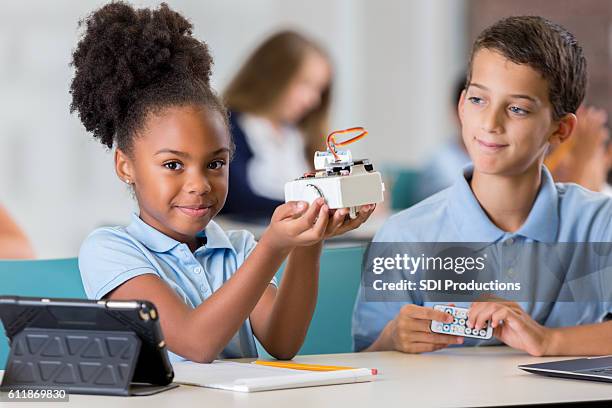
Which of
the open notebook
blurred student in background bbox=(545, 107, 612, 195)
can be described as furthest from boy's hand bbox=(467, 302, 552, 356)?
blurred student in background bbox=(545, 107, 612, 195)

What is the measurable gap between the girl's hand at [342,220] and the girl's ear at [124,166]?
13.9 inches

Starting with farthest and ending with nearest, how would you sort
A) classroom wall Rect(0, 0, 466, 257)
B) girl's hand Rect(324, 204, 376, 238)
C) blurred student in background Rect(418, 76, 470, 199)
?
classroom wall Rect(0, 0, 466, 257) → blurred student in background Rect(418, 76, 470, 199) → girl's hand Rect(324, 204, 376, 238)

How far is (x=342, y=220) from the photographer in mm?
992

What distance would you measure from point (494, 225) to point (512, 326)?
0.71ft

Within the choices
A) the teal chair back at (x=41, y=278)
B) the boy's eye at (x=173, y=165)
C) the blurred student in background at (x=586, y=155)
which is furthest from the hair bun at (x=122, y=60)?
the blurred student in background at (x=586, y=155)

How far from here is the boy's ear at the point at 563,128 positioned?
4.61ft

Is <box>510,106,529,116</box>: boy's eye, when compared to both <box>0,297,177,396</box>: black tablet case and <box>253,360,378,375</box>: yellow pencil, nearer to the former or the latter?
<box>253,360,378,375</box>: yellow pencil

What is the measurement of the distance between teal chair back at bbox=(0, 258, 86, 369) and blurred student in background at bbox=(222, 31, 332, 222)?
1.53 meters

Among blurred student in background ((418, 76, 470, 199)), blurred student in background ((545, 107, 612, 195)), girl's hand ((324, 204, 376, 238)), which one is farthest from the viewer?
blurred student in background ((418, 76, 470, 199))

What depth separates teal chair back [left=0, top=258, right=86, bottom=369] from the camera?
138cm

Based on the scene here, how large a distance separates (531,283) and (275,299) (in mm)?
389

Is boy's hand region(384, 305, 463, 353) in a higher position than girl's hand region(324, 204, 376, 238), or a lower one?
lower

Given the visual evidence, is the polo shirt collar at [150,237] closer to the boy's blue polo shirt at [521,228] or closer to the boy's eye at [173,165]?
the boy's eye at [173,165]

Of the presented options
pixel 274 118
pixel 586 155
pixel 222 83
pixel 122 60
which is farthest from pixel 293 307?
pixel 222 83
